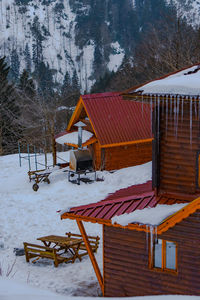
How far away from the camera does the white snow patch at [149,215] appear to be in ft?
31.4

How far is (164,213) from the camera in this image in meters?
9.67

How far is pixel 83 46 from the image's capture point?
5226 inches

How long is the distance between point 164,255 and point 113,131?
1299 cm

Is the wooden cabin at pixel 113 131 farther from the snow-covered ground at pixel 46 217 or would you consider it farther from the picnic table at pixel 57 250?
the picnic table at pixel 57 250

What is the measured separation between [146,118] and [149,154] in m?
2.02

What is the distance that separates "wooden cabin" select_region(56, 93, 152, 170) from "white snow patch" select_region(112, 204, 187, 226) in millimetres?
11951

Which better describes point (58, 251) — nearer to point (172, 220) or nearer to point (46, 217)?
point (46, 217)

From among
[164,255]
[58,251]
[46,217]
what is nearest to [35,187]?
[46,217]

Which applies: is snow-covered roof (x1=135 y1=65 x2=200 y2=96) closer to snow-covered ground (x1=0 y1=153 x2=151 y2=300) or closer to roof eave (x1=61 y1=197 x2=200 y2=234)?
roof eave (x1=61 y1=197 x2=200 y2=234)

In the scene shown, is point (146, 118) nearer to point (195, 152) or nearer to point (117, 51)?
point (195, 152)

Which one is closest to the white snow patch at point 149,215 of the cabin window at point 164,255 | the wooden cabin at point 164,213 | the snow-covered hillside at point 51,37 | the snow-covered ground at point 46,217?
the wooden cabin at point 164,213

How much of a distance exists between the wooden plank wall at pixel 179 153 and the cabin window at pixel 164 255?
1.27m

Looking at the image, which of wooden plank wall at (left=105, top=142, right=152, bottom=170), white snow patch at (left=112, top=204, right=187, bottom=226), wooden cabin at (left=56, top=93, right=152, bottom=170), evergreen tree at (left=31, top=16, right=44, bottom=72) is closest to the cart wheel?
wooden cabin at (left=56, top=93, right=152, bottom=170)

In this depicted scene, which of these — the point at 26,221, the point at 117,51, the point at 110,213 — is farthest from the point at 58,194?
the point at 117,51
